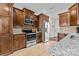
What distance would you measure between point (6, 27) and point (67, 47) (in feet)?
4.15

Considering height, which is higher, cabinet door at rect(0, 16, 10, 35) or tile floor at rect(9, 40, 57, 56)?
cabinet door at rect(0, 16, 10, 35)

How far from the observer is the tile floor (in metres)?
2.57

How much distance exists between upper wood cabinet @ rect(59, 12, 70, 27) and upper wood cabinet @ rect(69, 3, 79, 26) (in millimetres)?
81

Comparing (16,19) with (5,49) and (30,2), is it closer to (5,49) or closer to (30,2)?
(30,2)

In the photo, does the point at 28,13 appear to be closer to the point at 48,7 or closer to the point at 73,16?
the point at 48,7

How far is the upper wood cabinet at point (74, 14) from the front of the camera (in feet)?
8.45

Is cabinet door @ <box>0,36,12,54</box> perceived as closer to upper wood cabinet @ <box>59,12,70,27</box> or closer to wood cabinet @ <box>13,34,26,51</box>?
wood cabinet @ <box>13,34,26,51</box>

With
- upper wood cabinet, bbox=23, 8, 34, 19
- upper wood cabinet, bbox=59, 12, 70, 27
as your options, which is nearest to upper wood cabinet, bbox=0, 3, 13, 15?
upper wood cabinet, bbox=23, 8, 34, 19

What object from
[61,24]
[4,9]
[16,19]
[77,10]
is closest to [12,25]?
[16,19]

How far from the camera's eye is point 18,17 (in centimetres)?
255

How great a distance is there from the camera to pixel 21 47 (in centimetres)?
271

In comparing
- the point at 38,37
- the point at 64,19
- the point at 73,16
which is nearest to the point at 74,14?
the point at 73,16

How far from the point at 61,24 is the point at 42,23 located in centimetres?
41

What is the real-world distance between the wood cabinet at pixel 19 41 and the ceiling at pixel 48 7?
62 centimetres
